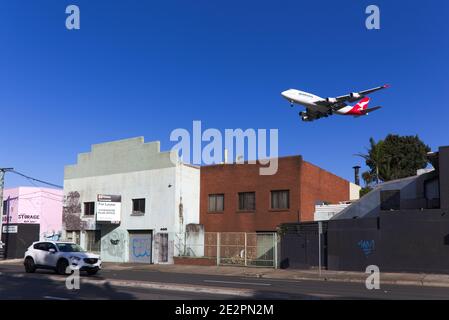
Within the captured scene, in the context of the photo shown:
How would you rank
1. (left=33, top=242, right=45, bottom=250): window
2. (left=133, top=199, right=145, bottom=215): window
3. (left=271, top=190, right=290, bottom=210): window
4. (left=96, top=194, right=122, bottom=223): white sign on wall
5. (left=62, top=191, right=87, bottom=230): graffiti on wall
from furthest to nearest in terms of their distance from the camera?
(left=62, top=191, right=87, bottom=230): graffiti on wall < (left=133, top=199, right=145, bottom=215): window < (left=96, top=194, right=122, bottom=223): white sign on wall < (left=271, top=190, right=290, bottom=210): window < (left=33, top=242, right=45, bottom=250): window

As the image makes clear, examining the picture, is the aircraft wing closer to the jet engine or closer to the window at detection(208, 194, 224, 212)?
the jet engine

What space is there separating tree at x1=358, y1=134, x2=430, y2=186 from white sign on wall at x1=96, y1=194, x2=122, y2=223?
101ft

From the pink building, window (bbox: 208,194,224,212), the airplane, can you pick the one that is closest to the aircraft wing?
the airplane

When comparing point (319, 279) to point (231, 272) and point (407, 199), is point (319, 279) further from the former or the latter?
point (407, 199)

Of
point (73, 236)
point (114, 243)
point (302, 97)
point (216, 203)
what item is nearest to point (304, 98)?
point (302, 97)

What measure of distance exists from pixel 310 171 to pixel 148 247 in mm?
13001

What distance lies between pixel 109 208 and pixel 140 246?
374cm

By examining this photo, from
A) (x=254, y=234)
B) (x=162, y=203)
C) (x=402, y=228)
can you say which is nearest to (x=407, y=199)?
(x=402, y=228)

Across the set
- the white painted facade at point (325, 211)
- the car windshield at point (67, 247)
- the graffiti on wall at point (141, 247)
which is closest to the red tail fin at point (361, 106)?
the white painted facade at point (325, 211)

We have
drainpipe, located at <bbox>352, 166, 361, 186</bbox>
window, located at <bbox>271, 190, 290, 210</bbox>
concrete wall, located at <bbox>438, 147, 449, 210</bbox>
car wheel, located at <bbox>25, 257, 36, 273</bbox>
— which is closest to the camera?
car wheel, located at <bbox>25, 257, 36, 273</bbox>

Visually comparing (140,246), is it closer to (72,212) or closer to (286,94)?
(72,212)

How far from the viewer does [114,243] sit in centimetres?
4094

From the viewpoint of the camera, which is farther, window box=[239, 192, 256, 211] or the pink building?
the pink building

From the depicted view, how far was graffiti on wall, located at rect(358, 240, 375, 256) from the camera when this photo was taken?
1089 inches
